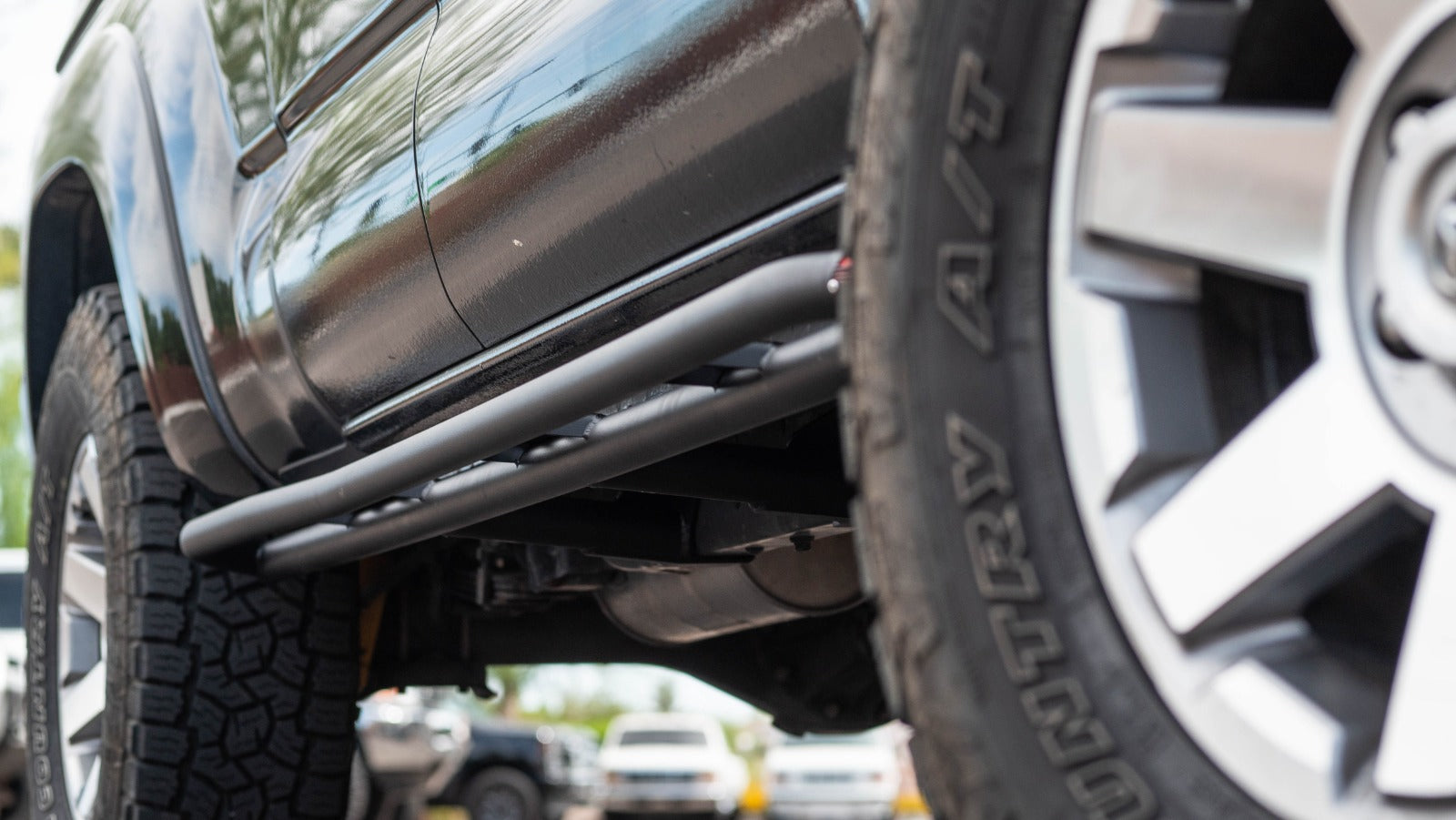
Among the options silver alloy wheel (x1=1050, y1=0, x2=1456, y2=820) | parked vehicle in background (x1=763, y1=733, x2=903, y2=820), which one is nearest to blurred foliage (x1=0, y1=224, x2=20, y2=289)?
parked vehicle in background (x1=763, y1=733, x2=903, y2=820)

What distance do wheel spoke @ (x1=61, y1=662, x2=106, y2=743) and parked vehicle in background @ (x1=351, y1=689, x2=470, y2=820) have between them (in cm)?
891

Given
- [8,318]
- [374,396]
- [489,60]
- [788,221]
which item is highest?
[8,318]

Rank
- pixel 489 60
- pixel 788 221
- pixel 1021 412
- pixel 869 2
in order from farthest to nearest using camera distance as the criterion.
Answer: pixel 489 60 → pixel 788 221 → pixel 869 2 → pixel 1021 412

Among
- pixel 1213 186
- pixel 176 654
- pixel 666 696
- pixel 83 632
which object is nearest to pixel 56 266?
pixel 83 632

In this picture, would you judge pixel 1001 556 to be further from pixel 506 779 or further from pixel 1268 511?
pixel 506 779

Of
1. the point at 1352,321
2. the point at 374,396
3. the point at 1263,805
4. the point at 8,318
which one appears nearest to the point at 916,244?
the point at 1352,321

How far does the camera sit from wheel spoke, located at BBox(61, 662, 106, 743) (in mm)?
2898

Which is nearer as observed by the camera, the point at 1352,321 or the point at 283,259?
the point at 1352,321

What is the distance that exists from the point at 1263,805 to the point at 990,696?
0.58 feet

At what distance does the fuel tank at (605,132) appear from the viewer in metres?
1.43

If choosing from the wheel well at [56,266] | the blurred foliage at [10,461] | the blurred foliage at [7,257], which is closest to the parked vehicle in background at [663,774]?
the wheel well at [56,266]

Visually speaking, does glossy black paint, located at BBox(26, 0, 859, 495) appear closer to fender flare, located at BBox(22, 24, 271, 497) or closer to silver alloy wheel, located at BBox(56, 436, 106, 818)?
→ fender flare, located at BBox(22, 24, 271, 497)

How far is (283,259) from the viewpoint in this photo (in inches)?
88.8

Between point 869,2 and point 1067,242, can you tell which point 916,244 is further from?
point 869,2
